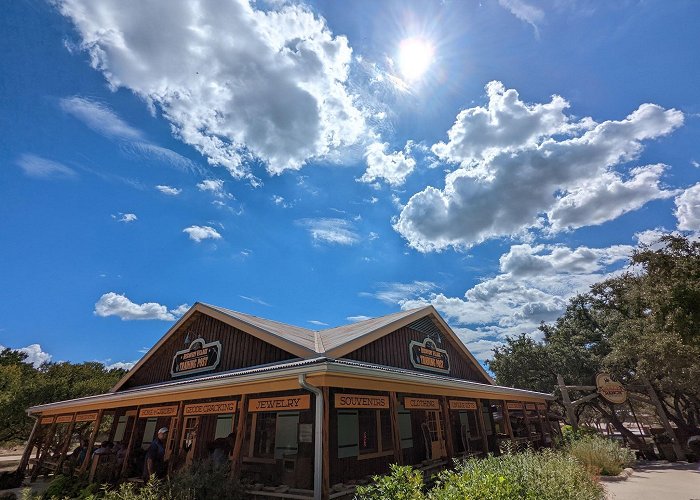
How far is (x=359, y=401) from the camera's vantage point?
8.41 meters

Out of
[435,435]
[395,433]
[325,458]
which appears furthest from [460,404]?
[325,458]

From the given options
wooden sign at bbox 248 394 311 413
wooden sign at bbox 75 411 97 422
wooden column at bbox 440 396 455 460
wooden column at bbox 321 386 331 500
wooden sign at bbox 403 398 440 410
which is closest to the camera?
wooden column at bbox 321 386 331 500

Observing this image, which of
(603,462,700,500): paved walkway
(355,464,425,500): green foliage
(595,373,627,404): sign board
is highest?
(595,373,627,404): sign board

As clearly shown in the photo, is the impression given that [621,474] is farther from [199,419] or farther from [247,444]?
[199,419]

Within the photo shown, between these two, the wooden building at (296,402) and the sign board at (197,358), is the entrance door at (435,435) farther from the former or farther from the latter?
the sign board at (197,358)

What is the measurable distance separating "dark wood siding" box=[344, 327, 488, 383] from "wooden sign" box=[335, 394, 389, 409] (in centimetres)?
215

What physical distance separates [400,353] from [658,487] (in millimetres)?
8516

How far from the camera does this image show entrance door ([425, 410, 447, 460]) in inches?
540

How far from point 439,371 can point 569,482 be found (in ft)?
29.2

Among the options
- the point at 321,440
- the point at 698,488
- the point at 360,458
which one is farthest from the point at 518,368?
the point at 321,440

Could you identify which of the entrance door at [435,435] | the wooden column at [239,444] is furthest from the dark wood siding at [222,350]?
the entrance door at [435,435]

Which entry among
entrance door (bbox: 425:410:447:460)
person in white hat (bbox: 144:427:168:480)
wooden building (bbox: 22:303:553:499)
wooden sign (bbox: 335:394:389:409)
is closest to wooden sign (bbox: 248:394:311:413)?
wooden building (bbox: 22:303:553:499)

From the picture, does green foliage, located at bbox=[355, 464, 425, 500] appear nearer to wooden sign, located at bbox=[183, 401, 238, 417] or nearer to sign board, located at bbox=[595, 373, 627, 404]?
wooden sign, located at bbox=[183, 401, 238, 417]

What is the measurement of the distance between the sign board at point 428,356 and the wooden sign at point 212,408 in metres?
7.16
